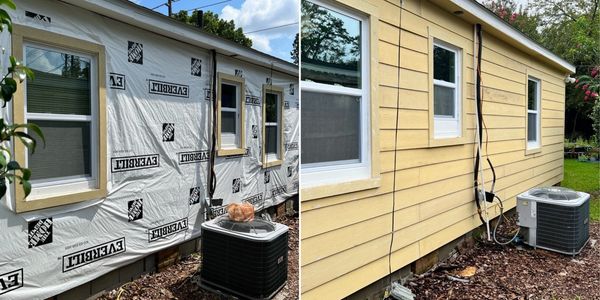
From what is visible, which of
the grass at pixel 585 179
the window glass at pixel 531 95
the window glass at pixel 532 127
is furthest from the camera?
the grass at pixel 585 179

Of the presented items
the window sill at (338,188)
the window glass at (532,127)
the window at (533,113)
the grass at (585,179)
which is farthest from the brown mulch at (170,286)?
the grass at (585,179)

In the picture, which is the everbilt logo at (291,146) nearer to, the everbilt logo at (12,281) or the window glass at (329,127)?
the window glass at (329,127)

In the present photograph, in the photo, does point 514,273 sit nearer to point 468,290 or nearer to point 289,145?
point 468,290

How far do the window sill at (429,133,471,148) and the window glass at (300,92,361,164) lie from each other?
3.28 feet

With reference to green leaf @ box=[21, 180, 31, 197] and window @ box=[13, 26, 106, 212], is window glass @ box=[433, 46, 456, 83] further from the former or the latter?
green leaf @ box=[21, 180, 31, 197]

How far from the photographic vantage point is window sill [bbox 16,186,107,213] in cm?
60

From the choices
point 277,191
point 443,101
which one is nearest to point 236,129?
point 277,191

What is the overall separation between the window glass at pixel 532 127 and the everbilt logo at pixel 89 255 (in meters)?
6.30

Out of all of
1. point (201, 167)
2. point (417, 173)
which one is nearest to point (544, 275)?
point (417, 173)

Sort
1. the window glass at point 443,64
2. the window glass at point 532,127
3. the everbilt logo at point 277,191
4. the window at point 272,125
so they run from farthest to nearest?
the window glass at point 532,127 → the window glass at point 443,64 → the everbilt logo at point 277,191 → the window at point 272,125

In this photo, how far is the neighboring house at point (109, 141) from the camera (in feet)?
2.06

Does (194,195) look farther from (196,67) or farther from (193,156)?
(196,67)

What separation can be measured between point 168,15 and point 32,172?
0.44m

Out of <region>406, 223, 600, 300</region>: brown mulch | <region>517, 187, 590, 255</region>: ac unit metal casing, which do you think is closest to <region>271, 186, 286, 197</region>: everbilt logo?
<region>406, 223, 600, 300</region>: brown mulch
